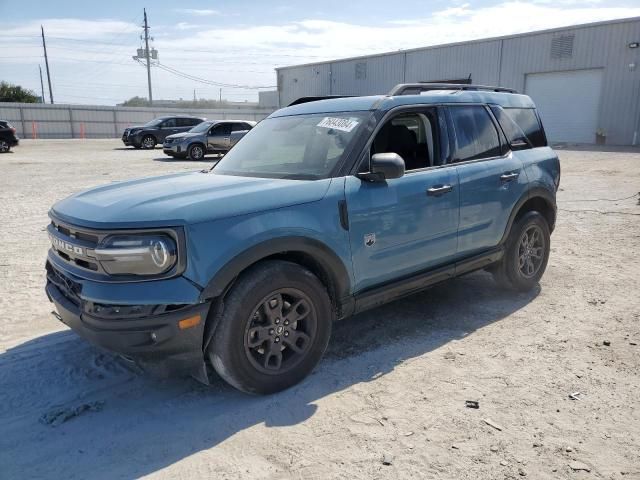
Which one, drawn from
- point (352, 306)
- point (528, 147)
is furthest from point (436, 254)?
point (528, 147)

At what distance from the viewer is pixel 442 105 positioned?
438 cm

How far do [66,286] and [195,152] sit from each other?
57.3 feet

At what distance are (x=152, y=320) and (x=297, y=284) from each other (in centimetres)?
92

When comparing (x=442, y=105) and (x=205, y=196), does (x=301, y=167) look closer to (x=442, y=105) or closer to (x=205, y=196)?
(x=205, y=196)

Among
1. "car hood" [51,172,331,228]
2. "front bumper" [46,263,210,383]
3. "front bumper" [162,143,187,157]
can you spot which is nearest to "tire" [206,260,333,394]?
"front bumper" [46,263,210,383]

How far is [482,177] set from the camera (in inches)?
176

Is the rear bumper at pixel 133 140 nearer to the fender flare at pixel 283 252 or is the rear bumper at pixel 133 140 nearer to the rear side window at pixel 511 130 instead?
the rear side window at pixel 511 130

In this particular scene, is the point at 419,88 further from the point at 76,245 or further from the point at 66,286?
the point at 66,286

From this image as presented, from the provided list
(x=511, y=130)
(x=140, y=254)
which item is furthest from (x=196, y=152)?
(x=140, y=254)

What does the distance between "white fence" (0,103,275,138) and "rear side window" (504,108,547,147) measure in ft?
118

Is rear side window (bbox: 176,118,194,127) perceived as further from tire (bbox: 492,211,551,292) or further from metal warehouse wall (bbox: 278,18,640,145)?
tire (bbox: 492,211,551,292)

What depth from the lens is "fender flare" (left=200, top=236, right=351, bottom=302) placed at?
292cm

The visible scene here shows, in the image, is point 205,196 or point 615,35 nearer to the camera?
point 205,196

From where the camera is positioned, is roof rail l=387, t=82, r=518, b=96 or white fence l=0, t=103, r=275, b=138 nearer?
roof rail l=387, t=82, r=518, b=96
